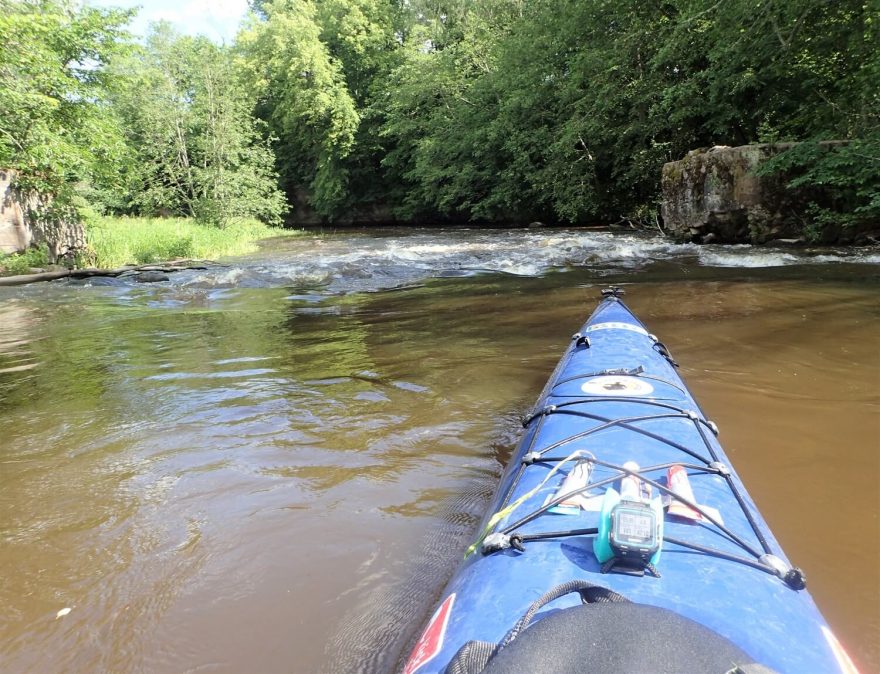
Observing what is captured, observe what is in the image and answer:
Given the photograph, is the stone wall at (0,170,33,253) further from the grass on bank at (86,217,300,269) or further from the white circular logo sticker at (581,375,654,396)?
the white circular logo sticker at (581,375,654,396)

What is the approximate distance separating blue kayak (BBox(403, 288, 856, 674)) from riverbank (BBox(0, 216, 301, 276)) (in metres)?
12.1

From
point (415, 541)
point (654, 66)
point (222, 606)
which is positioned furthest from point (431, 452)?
point (654, 66)

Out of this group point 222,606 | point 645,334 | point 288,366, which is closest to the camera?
point 222,606

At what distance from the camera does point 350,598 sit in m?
2.16

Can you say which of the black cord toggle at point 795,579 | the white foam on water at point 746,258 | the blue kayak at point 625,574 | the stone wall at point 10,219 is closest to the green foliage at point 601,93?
the white foam on water at point 746,258

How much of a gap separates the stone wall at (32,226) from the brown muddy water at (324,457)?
16.0 ft

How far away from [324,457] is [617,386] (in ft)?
5.62

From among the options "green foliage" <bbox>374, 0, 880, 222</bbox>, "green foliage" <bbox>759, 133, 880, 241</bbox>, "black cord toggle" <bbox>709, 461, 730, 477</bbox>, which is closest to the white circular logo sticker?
"black cord toggle" <bbox>709, 461, 730, 477</bbox>

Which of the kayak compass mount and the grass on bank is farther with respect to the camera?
the grass on bank

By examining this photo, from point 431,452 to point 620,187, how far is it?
1518 centimetres

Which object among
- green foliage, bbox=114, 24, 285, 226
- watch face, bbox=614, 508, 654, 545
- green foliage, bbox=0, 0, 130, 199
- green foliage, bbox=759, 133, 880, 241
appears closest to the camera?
watch face, bbox=614, 508, 654, 545

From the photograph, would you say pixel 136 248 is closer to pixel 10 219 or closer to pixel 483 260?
pixel 10 219

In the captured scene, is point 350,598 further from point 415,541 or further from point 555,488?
point 555,488

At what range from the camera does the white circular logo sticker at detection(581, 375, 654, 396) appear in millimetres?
2698
